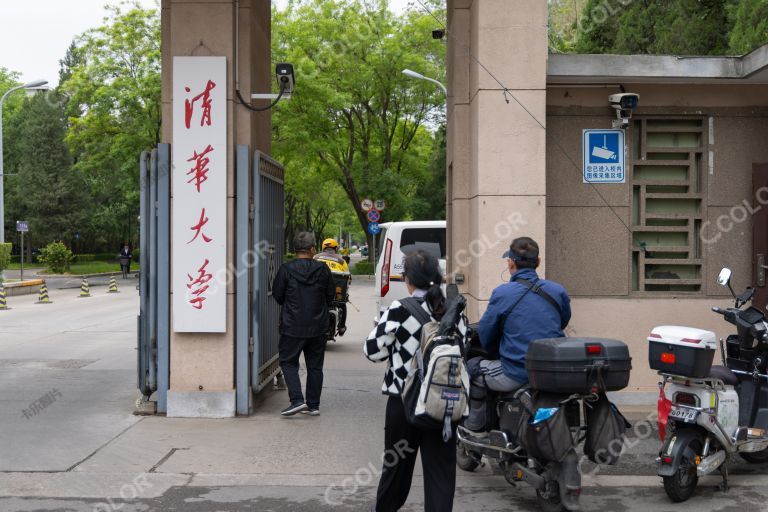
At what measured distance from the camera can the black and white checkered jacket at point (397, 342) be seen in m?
4.58

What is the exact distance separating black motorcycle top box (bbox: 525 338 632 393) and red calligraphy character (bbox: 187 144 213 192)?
4.01 m

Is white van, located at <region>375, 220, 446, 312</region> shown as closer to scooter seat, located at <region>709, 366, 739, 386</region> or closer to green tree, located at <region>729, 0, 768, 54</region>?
scooter seat, located at <region>709, 366, 739, 386</region>

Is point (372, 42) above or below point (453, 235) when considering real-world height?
above

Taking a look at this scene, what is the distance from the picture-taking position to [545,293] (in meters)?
5.65

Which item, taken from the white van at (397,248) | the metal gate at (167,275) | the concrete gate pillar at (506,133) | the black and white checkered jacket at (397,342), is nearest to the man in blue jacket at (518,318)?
the black and white checkered jacket at (397,342)

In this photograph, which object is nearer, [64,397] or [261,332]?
[261,332]

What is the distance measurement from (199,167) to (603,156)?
4050mm

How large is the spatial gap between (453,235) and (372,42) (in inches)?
1077

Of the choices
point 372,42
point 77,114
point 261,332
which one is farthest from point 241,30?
point 77,114

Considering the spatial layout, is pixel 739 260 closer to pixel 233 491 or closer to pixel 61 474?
pixel 233 491

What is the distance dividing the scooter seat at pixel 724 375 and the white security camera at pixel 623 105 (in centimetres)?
327

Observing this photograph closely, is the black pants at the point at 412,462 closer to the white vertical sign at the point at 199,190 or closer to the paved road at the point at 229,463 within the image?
the paved road at the point at 229,463

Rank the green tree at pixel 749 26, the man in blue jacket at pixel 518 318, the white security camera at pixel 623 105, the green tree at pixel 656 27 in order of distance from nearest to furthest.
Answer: the man in blue jacket at pixel 518 318, the white security camera at pixel 623 105, the green tree at pixel 749 26, the green tree at pixel 656 27

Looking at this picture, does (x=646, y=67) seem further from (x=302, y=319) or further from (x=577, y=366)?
(x=577, y=366)
